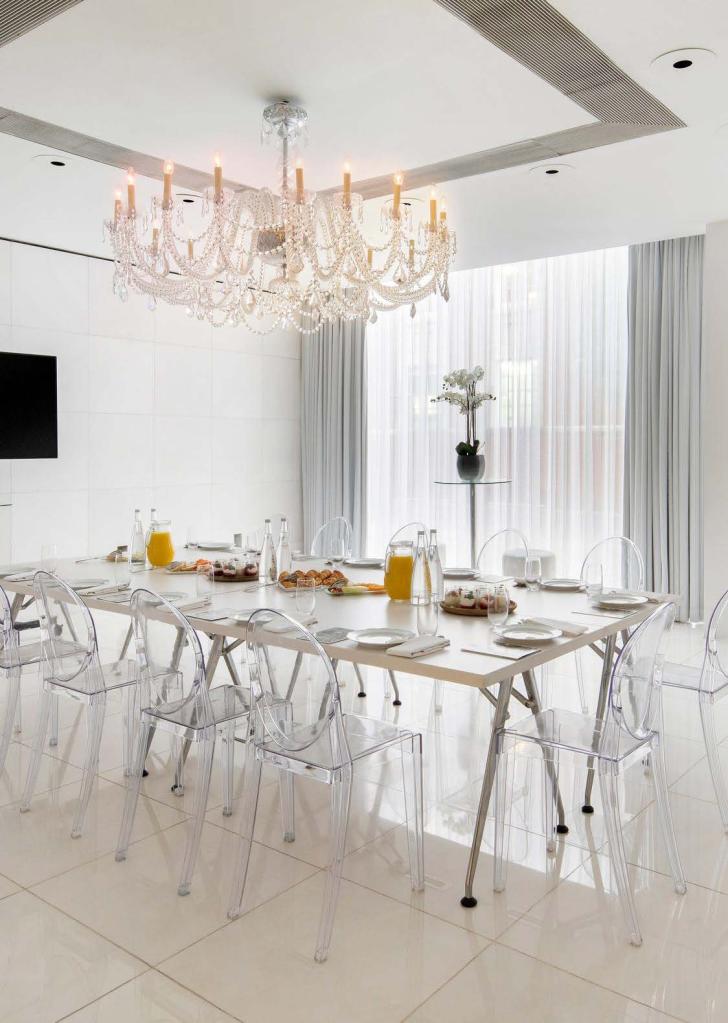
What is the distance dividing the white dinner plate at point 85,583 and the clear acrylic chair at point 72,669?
219 mm

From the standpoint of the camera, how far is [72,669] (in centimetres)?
317

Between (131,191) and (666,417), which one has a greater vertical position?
(131,191)

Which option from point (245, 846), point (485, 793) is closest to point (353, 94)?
point (485, 793)

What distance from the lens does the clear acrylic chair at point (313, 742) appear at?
89.7 inches

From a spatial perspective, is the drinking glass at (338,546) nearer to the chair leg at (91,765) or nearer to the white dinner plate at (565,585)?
the white dinner plate at (565,585)

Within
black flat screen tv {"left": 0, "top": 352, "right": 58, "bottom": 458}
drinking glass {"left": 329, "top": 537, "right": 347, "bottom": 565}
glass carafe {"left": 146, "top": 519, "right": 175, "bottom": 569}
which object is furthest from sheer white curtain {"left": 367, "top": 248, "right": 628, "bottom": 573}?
glass carafe {"left": 146, "top": 519, "right": 175, "bottom": 569}

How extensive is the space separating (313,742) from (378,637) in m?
0.38

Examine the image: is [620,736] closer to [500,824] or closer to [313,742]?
[500,824]

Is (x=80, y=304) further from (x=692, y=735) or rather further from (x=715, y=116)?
(x=692, y=735)

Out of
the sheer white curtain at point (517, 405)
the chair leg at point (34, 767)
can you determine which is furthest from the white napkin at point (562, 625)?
the sheer white curtain at point (517, 405)

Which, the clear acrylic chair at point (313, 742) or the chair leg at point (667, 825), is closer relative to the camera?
the clear acrylic chair at point (313, 742)

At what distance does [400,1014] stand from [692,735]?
2.35 meters

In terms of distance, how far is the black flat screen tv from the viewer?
18.9 feet

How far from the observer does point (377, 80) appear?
331 centimetres
